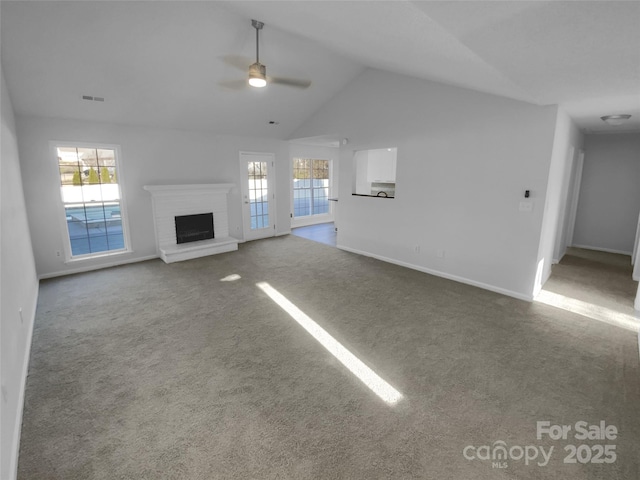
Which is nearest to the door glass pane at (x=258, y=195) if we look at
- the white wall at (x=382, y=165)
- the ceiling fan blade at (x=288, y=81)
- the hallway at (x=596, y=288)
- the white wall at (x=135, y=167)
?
the white wall at (x=135, y=167)

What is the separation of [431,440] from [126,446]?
1.81m

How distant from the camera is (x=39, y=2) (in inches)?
108

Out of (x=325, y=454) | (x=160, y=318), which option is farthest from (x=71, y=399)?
(x=325, y=454)

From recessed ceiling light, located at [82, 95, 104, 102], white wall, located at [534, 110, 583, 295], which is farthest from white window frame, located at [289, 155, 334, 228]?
white wall, located at [534, 110, 583, 295]

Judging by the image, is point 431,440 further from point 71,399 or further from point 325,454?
point 71,399

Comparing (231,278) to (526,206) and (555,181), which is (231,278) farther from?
(555,181)

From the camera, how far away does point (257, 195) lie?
7090mm

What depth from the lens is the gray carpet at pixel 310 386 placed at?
1741 millimetres

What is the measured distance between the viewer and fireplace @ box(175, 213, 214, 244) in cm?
582

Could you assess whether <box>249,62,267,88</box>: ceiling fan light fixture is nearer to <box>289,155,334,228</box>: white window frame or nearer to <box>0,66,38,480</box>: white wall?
<box>0,66,38,480</box>: white wall

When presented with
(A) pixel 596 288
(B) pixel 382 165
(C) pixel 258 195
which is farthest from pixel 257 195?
(A) pixel 596 288

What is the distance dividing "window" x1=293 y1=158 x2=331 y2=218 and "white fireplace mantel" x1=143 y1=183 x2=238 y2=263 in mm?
2593

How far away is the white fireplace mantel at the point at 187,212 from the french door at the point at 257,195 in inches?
23.3

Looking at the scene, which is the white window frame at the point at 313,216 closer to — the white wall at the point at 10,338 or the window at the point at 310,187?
the window at the point at 310,187
